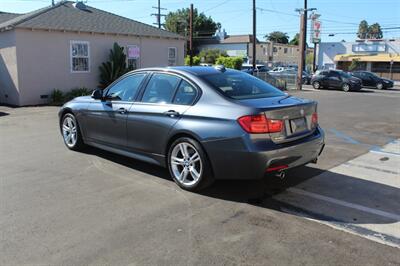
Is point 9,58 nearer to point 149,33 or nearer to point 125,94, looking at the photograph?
point 149,33

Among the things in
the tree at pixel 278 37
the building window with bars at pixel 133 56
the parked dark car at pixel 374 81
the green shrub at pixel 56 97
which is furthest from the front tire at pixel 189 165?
the tree at pixel 278 37

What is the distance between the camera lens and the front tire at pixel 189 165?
5125 millimetres

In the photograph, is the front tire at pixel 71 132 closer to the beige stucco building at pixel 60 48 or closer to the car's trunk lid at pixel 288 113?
the car's trunk lid at pixel 288 113

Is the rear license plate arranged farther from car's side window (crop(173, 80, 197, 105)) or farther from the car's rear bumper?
car's side window (crop(173, 80, 197, 105))

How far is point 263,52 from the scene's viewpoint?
269 ft

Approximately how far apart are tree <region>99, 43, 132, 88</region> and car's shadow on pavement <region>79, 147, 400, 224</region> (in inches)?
542

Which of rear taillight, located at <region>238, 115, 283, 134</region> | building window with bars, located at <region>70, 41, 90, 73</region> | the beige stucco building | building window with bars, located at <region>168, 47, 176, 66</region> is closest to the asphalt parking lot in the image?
rear taillight, located at <region>238, 115, 283, 134</region>

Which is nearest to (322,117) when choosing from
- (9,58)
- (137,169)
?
(137,169)

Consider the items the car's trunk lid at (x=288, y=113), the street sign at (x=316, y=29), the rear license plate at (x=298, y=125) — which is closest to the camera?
the car's trunk lid at (x=288, y=113)

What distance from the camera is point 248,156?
4.72 meters

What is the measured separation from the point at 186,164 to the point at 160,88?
4.03ft

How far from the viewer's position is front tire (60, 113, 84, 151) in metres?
7.46

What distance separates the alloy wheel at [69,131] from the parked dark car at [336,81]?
2452 cm

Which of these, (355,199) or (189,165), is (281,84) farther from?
(189,165)
